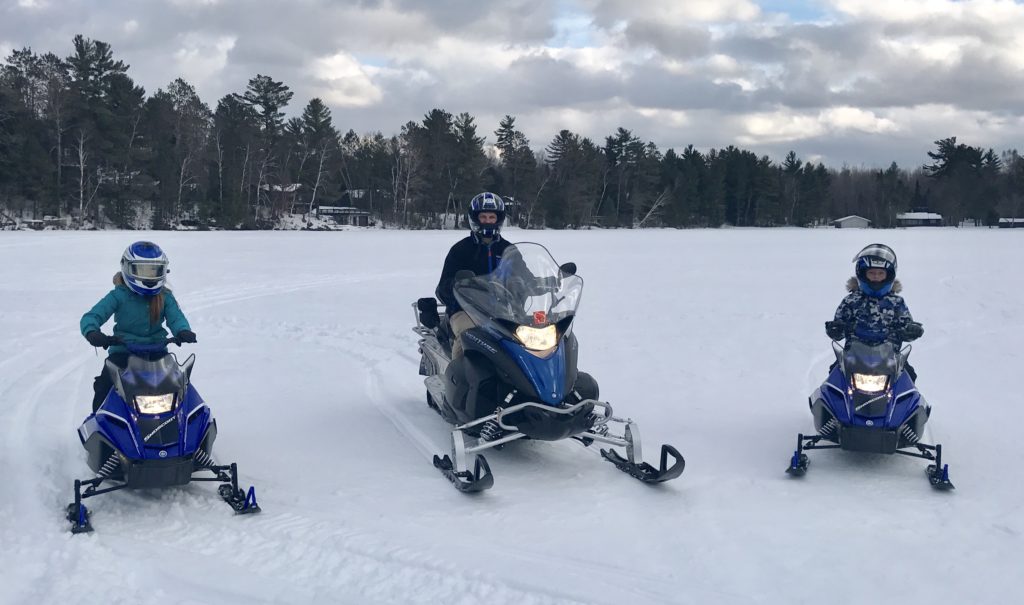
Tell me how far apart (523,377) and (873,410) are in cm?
252

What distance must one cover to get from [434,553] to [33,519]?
94.1 inches

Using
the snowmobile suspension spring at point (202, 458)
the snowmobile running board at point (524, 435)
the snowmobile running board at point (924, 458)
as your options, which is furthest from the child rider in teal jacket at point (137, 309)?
the snowmobile running board at point (924, 458)

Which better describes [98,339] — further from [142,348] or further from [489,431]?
[489,431]

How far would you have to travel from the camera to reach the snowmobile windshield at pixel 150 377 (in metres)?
4.99

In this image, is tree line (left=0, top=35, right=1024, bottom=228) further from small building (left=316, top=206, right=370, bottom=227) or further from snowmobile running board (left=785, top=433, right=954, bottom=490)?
snowmobile running board (left=785, top=433, right=954, bottom=490)

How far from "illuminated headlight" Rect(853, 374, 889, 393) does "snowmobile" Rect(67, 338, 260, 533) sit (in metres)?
4.23

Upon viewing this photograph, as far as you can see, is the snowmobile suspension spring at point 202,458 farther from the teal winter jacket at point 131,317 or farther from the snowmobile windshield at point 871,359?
the snowmobile windshield at point 871,359

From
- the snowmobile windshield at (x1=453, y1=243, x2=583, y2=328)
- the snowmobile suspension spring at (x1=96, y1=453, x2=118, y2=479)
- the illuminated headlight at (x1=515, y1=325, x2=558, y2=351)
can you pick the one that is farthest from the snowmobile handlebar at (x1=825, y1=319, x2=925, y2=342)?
the snowmobile suspension spring at (x1=96, y1=453, x2=118, y2=479)

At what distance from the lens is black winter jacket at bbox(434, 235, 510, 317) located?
23.7ft

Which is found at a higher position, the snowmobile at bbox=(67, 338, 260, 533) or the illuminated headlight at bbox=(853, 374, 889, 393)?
the illuminated headlight at bbox=(853, 374, 889, 393)

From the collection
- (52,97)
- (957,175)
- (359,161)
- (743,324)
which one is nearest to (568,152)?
(359,161)

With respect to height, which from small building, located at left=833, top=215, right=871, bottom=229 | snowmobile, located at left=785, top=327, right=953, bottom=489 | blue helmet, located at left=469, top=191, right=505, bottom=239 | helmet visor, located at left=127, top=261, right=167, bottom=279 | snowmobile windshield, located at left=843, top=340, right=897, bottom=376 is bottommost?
snowmobile, located at left=785, top=327, right=953, bottom=489

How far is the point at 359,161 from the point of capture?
75688 mm

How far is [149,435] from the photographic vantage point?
4.89m
